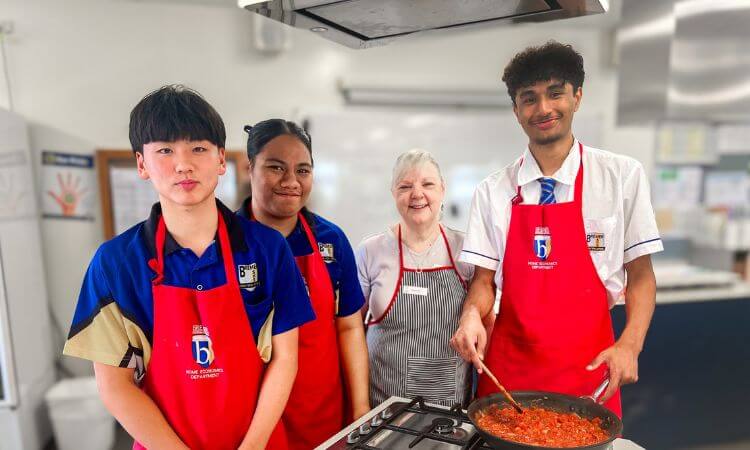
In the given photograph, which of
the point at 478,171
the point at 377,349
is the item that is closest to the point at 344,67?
the point at 478,171

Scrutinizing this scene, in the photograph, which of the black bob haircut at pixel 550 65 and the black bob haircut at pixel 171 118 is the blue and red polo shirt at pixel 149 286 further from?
the black bob haircut at pixel 550 65

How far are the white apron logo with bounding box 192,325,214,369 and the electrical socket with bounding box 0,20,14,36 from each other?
3019mm

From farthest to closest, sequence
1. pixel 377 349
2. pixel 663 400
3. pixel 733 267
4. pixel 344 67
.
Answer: pixel 344 67
pixel 733 267
pixel 663 400
pixel 377 349

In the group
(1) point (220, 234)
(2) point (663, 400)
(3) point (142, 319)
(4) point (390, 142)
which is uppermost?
(4) point (390, 142)

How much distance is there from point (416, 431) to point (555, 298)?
54 cm

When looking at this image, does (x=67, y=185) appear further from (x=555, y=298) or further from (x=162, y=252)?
(x=555, y=298)

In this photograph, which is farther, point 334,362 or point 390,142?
point 390,142

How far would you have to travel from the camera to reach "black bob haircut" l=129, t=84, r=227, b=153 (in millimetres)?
1055

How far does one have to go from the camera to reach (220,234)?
1156 millimetres

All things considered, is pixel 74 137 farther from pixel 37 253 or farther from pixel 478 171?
pixel 478 171

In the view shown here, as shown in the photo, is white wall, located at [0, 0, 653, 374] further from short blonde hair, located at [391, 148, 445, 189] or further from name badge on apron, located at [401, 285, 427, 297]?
name badge on apron, located at [401, 285, 427, 297]

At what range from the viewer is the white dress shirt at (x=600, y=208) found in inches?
52.6

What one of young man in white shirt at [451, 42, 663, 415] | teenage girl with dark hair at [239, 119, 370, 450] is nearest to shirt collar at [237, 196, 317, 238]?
teenage girl with dark hair at [239, 119, 370, 450]

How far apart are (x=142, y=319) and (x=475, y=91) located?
323 centimetres
